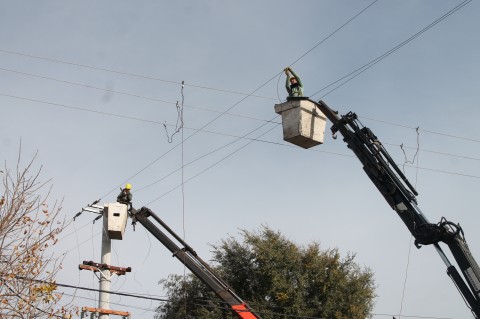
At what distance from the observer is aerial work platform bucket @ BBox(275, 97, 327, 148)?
12.8m

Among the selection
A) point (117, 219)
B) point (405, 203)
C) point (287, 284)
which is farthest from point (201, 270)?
point (287, 284)

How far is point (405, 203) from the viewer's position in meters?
Result: 14.0

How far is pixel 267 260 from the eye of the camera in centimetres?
3325

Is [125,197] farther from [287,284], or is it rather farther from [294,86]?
[287,284]

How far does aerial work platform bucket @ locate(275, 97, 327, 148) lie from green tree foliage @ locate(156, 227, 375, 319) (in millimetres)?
19721

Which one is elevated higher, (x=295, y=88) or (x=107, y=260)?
(x=295, y=88)

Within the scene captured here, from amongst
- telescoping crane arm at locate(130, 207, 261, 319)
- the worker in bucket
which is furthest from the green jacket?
telescoping crane arm at locate(130, 207, 261, 319)

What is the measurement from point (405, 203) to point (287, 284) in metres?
19.1

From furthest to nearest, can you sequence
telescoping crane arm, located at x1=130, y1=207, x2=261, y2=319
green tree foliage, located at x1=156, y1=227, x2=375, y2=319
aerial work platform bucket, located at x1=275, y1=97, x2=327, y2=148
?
green tree foliage, located at x1=156, y1=227, x2=375, y2=319 → telescoping crane arm, located at x1=130, y1=207, x2=261, y2=319 → aerial work platform bucket, located at x1=275, y1=97, x2=327, y2=148

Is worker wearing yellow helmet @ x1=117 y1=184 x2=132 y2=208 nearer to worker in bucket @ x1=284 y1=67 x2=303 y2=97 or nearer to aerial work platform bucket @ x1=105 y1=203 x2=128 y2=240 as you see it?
aerial work platform bucket @ x1=105 y1=203 x2=128 y2=240

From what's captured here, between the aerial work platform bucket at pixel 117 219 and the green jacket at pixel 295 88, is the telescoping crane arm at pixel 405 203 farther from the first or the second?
the aerial work platform bucket at pixel 117 219

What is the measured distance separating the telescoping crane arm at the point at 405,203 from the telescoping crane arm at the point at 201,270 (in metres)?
5.38

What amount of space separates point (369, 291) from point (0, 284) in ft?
86.1

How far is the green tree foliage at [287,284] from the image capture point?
3197 centimetres
